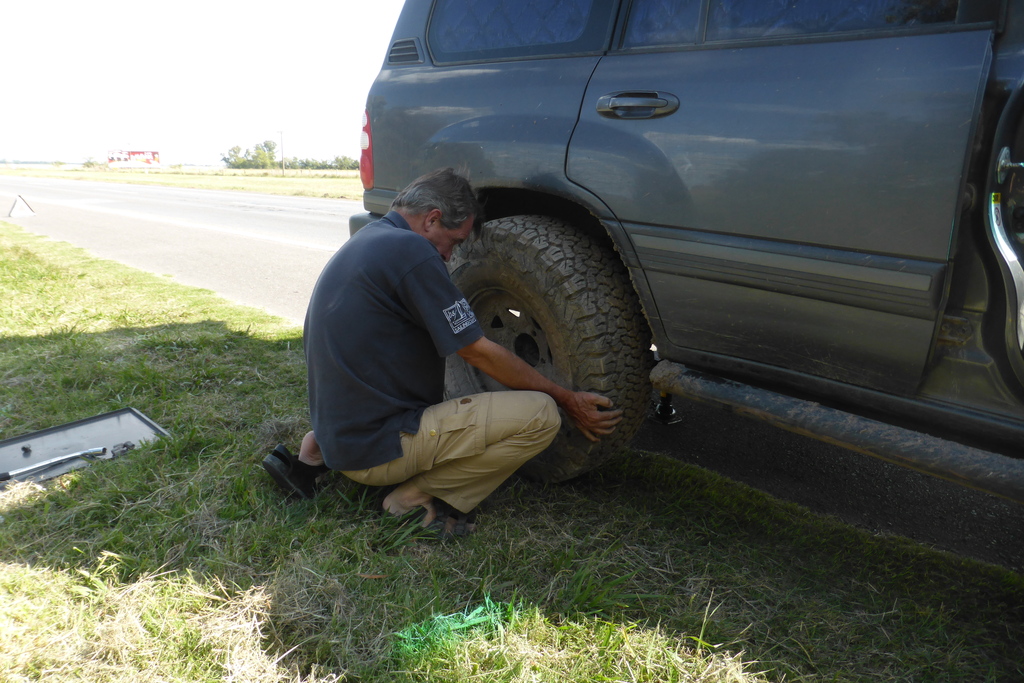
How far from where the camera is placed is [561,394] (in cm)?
234

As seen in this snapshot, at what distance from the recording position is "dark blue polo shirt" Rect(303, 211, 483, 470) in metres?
2.13

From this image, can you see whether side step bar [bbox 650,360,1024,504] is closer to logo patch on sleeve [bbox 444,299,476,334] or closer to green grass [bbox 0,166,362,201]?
logo patch on sleeve [bbox 444,299,476,334]

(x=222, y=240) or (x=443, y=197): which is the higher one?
(x=443, y=197)

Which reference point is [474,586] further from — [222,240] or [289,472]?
[222,240]

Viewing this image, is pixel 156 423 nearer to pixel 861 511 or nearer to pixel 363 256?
pixel 363 256

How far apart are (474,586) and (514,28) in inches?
79.3

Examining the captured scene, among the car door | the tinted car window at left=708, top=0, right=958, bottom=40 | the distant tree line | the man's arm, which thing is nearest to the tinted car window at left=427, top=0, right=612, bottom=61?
the car door

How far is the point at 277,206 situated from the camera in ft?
56.2

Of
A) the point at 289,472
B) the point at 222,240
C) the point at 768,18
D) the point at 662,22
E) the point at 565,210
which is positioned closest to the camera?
the point at 768,18

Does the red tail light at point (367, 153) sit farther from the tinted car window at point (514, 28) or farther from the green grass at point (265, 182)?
the green grass at point (265, 182)

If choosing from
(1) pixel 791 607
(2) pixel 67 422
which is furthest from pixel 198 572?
(1) pixel 791 607

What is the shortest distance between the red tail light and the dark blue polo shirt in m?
0.93

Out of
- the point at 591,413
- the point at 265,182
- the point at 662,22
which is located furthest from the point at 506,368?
the point at 265,182

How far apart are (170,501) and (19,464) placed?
82 centimetres
